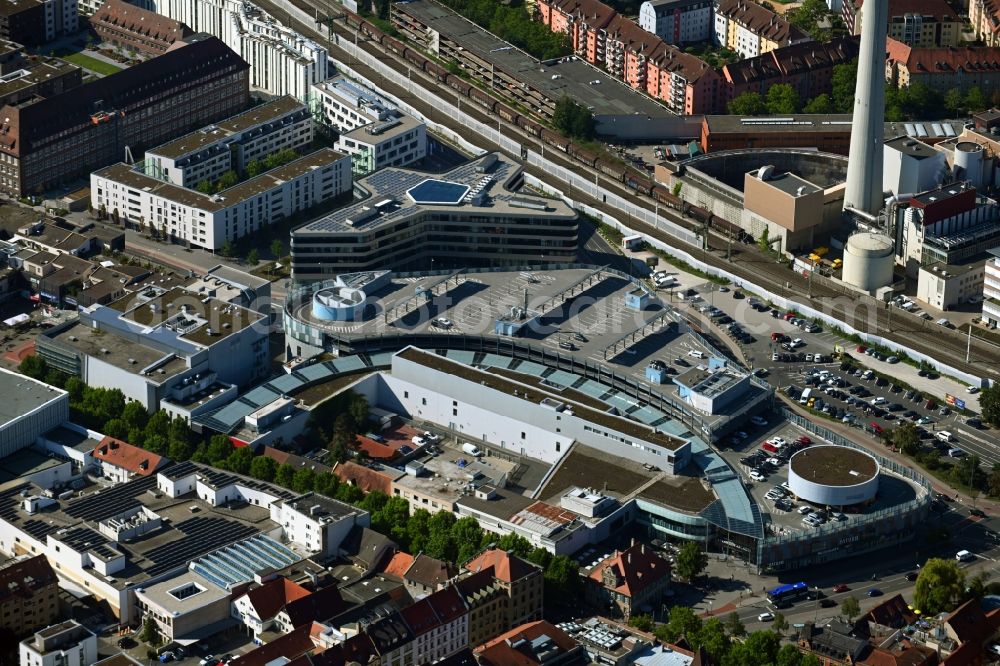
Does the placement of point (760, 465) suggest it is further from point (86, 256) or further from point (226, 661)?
point (86, 256)

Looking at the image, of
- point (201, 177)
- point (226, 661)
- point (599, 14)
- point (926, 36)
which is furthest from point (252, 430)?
point (926, 36)

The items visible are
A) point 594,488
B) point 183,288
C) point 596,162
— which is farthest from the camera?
point 596,162

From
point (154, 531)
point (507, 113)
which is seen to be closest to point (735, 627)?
point (154, 531)

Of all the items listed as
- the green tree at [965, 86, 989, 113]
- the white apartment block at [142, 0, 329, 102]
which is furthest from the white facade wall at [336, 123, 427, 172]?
the green tree at [965, 86, 989, 113]

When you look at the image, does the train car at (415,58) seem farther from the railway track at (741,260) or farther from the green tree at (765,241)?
the green tree at (765,241)

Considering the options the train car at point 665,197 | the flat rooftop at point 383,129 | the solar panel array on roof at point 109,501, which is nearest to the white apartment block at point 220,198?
the flat rooftop at point 383,129

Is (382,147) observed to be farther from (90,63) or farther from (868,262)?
(868,262)

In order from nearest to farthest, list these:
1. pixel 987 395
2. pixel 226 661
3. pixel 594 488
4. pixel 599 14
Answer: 1. pixel 226 661
2. pixel 594 488
3. pixel 987 395
4. pixel 599 14
